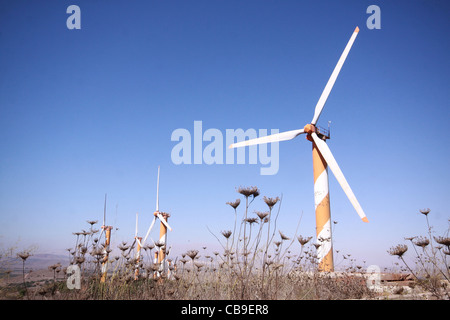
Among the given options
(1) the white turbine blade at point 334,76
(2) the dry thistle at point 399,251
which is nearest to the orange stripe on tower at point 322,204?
(1) the white turbine blade at point 334,76

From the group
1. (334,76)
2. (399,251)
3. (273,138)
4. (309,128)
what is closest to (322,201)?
(309,128)

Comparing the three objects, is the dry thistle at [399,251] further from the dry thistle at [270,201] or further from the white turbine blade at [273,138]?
the white turbine blade at [273,138]

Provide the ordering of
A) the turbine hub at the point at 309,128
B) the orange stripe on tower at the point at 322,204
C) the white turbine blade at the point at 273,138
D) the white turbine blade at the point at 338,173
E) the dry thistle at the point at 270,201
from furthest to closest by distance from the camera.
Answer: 1. the turbine hub at the point at 309,128
2. the white turbine blade at the point at 273,138
3. the orange stripe on tower at the point at 322,204
4. the white turbine blade at the point at 338,173
5. the dry thistle at the point at 270,201

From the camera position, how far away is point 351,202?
1337 cm

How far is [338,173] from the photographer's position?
1475cm

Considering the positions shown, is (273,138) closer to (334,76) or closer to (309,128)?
(309,128)

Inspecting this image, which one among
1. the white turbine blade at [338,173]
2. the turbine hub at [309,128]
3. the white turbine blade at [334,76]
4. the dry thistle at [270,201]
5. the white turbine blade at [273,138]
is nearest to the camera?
the dry thistle at [270,201]

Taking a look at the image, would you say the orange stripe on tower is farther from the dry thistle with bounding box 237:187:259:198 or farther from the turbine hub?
the dry thistle with bounding box 237:187:259:198

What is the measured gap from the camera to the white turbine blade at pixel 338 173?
1296 cm

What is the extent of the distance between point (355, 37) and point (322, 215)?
1115 centimetres

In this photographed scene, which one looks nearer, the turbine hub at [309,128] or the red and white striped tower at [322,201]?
the red and white striped tower at [322,201]
